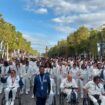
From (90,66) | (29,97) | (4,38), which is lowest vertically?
(29,97)

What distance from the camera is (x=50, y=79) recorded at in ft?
50.9

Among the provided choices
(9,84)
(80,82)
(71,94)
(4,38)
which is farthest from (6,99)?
(4,38)

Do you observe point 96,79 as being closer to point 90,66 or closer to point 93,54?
point 90,66

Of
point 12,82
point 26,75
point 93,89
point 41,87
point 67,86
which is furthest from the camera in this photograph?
point 26,75

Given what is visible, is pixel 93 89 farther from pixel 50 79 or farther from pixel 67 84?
pixel 67 84

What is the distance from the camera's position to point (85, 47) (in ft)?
368


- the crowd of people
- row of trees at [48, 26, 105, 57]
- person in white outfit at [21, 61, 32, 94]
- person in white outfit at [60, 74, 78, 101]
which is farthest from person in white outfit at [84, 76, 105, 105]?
row of trees at [48, 26, 105, 57]

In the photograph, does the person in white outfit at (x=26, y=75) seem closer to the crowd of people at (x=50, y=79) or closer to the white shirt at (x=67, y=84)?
the crowd of people at (x=50, y=79)

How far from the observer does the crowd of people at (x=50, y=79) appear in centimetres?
1351

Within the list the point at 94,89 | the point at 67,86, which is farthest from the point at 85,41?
the point at 94,89

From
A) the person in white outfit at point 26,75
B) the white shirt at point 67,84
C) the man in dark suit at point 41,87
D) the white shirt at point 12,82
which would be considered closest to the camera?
the man in dark suit at point 41,87

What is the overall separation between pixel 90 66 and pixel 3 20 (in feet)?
216

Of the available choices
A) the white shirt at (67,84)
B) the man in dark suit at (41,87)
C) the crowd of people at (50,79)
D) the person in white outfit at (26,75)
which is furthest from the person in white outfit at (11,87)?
the person in white outfit at (26,75)

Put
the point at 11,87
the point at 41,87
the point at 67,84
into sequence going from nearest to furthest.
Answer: the point at 41,87, the point at 11,87, the point at 67,84
